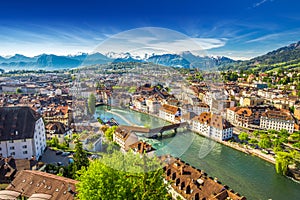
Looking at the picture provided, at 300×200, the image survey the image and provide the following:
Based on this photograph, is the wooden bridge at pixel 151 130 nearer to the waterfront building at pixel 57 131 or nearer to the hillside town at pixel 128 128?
the hillside town at pixel 128 128

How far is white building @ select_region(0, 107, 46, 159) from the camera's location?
11.7 m

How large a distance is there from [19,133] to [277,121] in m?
20.4

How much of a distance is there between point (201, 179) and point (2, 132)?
9.79m

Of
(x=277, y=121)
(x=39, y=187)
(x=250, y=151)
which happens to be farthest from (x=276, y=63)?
(x=39, y=187)

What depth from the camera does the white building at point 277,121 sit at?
815 inches

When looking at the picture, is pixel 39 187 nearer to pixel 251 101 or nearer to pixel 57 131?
pixel 57 131

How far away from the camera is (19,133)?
1178 centimetres

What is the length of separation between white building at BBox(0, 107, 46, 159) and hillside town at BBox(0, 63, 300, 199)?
0.14ft

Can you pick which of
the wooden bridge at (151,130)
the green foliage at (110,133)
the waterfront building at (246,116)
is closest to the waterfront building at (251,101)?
the waterfront building at (246,116)

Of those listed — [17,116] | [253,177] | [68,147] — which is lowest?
[253,177]

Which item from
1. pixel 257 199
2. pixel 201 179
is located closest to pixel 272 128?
pixel 257 199

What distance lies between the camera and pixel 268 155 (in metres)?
15.3

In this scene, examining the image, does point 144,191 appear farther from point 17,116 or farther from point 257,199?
point 17,116

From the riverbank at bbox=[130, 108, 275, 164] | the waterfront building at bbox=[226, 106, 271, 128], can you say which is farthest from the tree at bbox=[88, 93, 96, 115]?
the waterfront building at bbox=[226, 106, 271, 128]
